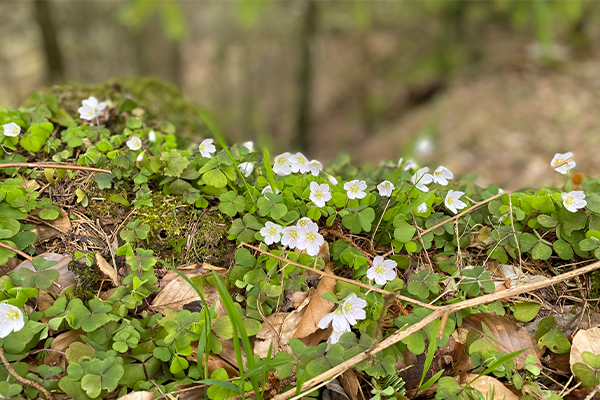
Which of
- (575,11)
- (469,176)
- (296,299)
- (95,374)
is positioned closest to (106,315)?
(95,374)

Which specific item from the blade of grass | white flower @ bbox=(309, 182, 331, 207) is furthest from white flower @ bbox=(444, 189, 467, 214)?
the blade of grass

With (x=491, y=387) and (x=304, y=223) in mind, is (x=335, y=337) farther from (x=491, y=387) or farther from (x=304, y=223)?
(x=491, y=387)

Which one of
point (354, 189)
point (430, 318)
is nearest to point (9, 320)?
point (354, 189)

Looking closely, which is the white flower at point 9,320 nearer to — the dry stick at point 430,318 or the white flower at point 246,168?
the dry stick at point 430,318

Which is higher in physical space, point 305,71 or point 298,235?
point 298,235

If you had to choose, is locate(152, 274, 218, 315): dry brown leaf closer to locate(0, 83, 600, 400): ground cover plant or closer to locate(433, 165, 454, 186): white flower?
locate(0, 83, 600, 400): ground cover plant

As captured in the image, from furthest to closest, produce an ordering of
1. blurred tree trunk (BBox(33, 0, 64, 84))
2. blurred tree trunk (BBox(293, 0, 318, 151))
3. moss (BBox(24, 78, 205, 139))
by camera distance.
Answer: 1. blurred tree trunk (BBox(33, 0, 64, 84))
2. blurred tree trunk (BBox(293, 0, 318, 151))
3. moss (BBox(24, 78, 205, 139))

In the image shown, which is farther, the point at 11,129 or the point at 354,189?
the point at 11,129
